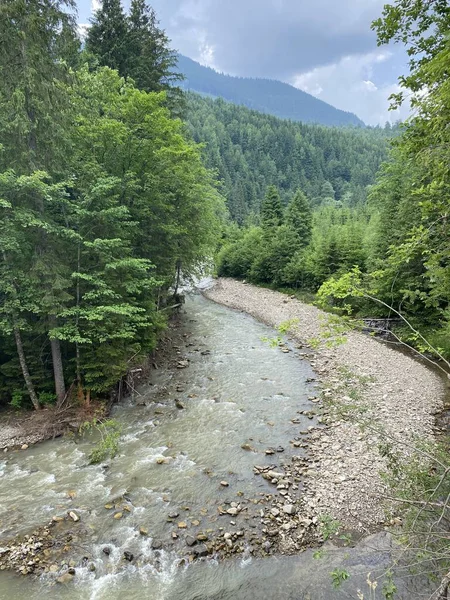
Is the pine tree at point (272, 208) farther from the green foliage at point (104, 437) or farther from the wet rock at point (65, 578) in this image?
the wet rock at point (65, 578)

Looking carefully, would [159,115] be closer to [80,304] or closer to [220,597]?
[80,304]

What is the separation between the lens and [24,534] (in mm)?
7184

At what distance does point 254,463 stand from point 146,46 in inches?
966

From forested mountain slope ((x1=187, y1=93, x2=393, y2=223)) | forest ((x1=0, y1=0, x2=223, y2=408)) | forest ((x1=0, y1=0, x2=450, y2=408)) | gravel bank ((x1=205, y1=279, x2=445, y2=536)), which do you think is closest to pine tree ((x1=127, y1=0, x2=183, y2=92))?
forest ((x1=0, y1=0, x2=450, y2=408))

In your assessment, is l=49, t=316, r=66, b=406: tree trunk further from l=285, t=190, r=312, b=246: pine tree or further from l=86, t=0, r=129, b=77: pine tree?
l=285, t=190, r=312, b=246: pine tree

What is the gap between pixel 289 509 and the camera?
25.1ft

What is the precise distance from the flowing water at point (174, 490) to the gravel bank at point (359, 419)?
0.80m

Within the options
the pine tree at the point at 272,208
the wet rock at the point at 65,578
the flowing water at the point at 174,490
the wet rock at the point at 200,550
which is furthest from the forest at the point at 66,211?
the pine tree at the point at 272,208

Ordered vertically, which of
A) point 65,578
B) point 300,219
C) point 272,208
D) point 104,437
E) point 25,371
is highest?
point 272,208

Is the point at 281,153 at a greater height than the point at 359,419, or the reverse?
the point at 281,153

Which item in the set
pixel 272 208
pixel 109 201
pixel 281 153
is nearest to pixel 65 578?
pixel 109 201

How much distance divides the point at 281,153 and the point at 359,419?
142 m

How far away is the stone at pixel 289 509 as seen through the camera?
7.58 metres

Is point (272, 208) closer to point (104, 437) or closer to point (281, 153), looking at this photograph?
point (104, 437)
